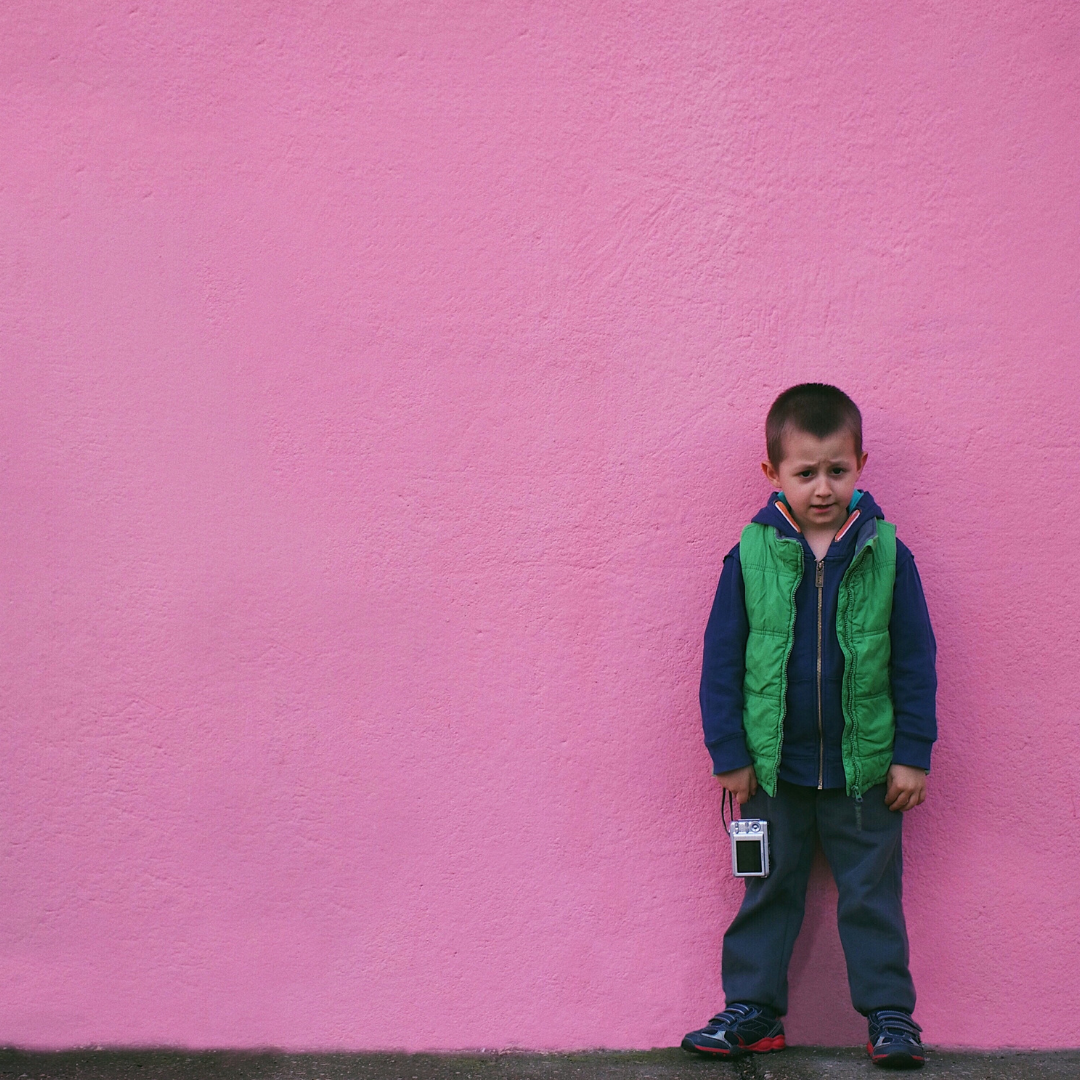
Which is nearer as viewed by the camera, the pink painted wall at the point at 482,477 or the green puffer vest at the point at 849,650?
the green puffer vest at the point at 849,650

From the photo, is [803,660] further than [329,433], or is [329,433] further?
[329,433]

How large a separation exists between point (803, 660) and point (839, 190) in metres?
1.11

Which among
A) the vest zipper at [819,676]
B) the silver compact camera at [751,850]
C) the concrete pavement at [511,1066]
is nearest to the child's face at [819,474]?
the vest zipper at [819,676]

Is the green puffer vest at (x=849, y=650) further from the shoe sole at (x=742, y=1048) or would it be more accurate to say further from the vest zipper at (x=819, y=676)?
the shoe sole at (x=742, y=1048)

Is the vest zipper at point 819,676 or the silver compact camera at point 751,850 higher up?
the vest zipper at point 819,676

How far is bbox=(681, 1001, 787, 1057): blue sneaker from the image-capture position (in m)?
2.36

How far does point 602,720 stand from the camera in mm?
2529

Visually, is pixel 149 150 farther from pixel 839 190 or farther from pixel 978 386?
pixel 978 386

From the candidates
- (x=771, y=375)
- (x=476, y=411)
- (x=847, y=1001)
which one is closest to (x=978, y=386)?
(x=771, y=375)

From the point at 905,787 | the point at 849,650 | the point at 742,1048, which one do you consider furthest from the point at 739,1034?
the point at 849,650

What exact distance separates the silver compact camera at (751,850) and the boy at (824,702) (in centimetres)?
5

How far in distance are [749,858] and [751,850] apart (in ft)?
0.06

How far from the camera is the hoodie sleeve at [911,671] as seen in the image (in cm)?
232

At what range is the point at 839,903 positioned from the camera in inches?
94.7
